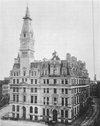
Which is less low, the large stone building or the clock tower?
the clock tower

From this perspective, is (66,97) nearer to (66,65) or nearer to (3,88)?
(66,65)

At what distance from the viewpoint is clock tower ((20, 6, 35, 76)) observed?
47188 millimetres

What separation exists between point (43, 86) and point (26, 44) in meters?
12.7

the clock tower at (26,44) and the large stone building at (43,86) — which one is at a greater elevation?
the clock tower at (26,44)

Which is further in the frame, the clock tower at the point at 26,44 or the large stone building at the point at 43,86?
the clock tower at the point at 26,44

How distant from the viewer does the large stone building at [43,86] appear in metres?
42.3

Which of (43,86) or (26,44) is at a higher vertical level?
(26,44)

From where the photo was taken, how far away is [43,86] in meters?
44.9

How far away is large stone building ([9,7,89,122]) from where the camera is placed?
1665 inches

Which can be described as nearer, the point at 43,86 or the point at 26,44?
the point at 43,86

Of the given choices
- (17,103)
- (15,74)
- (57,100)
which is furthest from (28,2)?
(17,103)

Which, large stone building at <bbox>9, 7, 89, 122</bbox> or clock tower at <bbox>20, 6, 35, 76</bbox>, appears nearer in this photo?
large stone building at <bbox>9, 7, 89, 122</bbox>

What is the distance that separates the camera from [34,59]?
50.6 metres

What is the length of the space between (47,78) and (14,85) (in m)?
10.3
